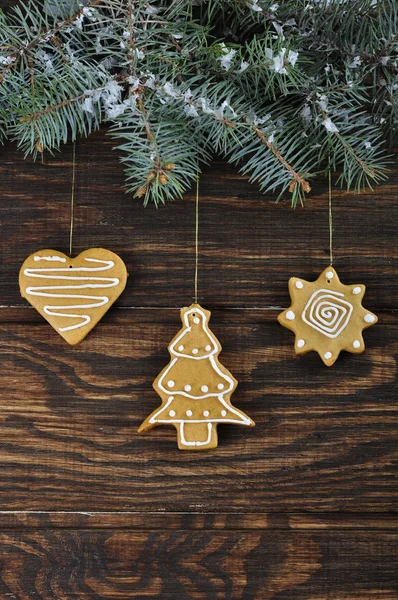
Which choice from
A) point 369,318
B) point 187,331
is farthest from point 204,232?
point 369,318

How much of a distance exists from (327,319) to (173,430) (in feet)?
0.89

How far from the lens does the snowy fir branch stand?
921 millimetres

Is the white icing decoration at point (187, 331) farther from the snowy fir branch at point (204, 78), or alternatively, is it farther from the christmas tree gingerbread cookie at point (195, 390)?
the snowy fir branch at point (204, 78)

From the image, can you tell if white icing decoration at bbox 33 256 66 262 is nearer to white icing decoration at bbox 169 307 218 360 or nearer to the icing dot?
white icing decoration at bbox 169 307 218 360

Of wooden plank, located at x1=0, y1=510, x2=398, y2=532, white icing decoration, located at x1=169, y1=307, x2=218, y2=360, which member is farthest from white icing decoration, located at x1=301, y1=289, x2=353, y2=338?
wooden plank, located at x1=0, y1=510, x2=398, y2=532

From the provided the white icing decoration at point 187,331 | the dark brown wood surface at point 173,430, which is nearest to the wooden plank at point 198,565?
the dark brown wood surface at point 173,430

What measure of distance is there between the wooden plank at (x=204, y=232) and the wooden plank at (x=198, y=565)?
13.3 inches

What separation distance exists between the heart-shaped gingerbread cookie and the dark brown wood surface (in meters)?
0.03

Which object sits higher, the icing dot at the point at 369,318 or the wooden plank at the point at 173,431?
the icing dot at the point at 369,318

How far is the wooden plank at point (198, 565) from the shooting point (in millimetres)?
984

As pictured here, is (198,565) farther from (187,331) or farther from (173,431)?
(187,331)

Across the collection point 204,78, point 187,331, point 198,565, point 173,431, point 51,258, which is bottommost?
point 198,565

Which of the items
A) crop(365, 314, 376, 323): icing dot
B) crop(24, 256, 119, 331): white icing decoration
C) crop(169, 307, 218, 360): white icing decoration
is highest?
crop(24, 256, 119, 331): white icing decoration

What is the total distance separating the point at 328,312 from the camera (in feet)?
3.28
